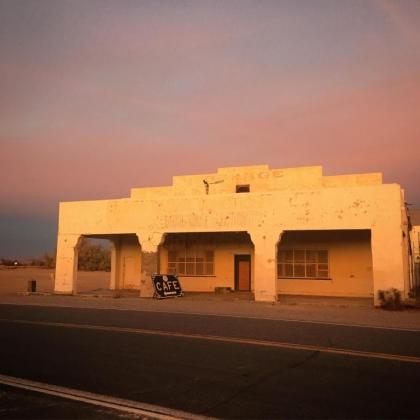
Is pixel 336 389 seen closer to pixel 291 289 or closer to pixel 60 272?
pixel 291 289

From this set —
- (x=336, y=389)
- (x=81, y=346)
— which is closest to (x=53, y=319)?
(x=81, y=346)

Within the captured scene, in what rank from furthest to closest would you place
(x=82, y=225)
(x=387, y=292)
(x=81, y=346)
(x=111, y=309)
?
(x=82, y=225) → (x=387, y=292) → (x=111, y=309) → (x=81, y=346)

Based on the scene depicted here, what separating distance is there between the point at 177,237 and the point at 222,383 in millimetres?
20137

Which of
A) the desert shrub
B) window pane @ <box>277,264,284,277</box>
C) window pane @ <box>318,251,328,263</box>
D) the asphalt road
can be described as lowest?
the asphalt road

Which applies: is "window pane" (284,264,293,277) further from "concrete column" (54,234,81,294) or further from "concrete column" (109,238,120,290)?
"concrete column" (54,234,81,294)

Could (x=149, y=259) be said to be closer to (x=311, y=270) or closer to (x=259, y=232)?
(x=259, y=232)

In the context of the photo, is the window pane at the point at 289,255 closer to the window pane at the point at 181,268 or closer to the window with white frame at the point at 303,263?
the window with white frame at the point at 303,263

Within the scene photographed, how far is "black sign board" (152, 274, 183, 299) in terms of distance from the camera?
2142 cm

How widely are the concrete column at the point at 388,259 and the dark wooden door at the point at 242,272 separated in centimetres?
839

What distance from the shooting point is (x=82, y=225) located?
24062 millimetres

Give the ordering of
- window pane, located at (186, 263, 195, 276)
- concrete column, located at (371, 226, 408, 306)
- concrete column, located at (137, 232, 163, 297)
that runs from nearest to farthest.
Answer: concrete column, located at (371, 226, 408, 306) < concrete column, located at (137, 232, 163, 297) < window pane, located at (186, 263, 195, 276)

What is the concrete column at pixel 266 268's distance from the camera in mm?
19753

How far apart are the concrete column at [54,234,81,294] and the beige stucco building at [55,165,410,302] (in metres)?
0.05

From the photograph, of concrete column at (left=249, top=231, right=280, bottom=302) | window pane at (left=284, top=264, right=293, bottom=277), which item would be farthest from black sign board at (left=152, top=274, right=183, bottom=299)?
window pane at (left=284, top=264, right=293, bottom=277)
